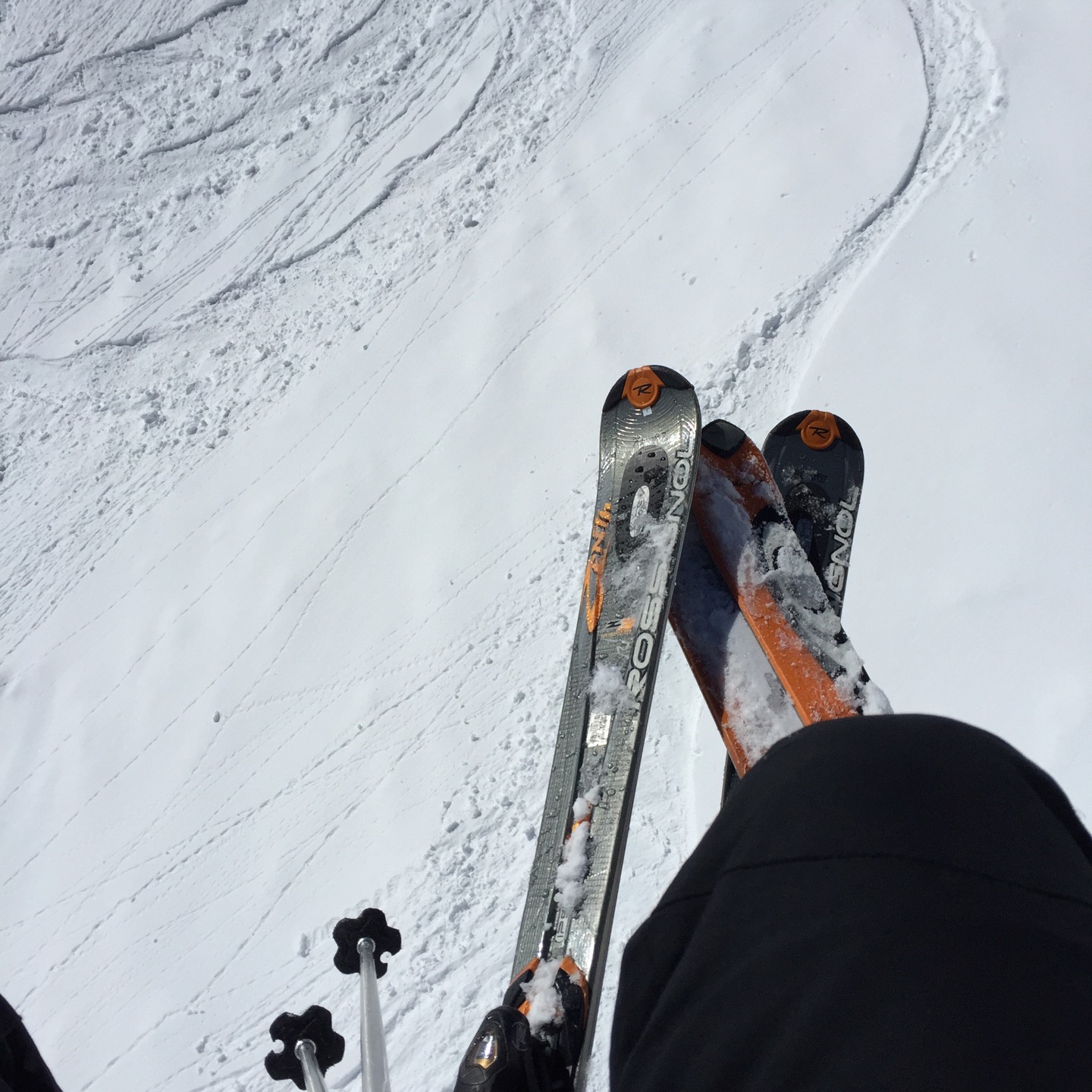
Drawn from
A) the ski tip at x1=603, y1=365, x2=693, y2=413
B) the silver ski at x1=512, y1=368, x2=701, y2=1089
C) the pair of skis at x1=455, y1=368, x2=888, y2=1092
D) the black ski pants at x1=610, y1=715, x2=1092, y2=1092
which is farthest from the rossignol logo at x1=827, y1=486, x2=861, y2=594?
the black ski pants at x1=610, y1=715, x2=1092, y2=1092

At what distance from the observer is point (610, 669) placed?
7.73 ft

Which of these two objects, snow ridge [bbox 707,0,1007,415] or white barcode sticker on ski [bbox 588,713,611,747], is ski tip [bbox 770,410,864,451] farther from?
white barcode sticker on ski [bbox 588,713,611,747]

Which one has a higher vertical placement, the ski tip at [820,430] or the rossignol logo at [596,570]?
A: the ski tip at [820,430]

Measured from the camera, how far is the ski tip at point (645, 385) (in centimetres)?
254

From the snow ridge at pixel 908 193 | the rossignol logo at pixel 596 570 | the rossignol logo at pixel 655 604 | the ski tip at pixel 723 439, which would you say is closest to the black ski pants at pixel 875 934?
the rossignol logo at pixel 655 604

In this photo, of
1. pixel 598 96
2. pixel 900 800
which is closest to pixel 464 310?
pixel 598 96

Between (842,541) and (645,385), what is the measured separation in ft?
2.66

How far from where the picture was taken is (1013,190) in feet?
10.1

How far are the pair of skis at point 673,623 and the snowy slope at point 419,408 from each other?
37cm

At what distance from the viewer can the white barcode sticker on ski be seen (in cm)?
229

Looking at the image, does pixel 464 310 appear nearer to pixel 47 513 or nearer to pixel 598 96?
pixel 598 96

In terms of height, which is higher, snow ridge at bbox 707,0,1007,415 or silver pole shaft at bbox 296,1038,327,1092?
snow ridge at bbox 707,0,1007,415

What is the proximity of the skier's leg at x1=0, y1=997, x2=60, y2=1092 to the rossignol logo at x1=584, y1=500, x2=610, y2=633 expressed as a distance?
1665 millimetres

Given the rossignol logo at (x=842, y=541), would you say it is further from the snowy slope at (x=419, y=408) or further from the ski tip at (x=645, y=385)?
the ski tip at (x=645, y=385)
